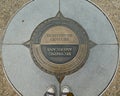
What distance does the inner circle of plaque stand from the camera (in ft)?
7.69

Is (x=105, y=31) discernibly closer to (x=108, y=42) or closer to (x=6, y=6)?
(x=108, y=42)

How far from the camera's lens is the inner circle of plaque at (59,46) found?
7.69ft

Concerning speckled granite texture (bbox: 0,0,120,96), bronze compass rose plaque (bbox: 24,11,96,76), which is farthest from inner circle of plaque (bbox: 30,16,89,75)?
speckled granite texture (bbox: 0,0,120,96)

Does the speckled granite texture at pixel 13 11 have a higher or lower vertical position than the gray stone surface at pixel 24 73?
higher

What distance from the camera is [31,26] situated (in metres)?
2.42

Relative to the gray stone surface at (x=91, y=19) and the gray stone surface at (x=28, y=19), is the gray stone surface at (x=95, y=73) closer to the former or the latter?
the gray stone surface at (x=91, y=19)

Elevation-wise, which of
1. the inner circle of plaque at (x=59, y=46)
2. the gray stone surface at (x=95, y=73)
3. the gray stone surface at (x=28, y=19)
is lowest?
the gray stone surface at (x=95, y=73)

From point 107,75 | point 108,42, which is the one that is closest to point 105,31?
point 108,42

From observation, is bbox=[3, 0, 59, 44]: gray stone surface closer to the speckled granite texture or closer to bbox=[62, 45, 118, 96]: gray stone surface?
the speckled granite texture

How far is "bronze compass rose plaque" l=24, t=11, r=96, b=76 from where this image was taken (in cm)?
234

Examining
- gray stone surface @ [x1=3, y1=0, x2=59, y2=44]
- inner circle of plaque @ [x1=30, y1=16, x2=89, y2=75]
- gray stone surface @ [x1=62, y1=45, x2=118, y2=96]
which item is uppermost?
gray stone surface @ [x1=3, y1=0, x2=59, y2=44]

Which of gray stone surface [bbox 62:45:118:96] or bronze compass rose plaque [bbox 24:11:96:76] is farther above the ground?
bronze compass rose plaque [bbox 24:11:96:76]

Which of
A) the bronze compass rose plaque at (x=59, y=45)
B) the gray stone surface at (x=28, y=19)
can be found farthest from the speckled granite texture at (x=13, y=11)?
the bronze compass rose plaque at (x=59, y=45)

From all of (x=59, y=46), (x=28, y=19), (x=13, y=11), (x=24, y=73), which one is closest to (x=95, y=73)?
(x=59, y=46)
